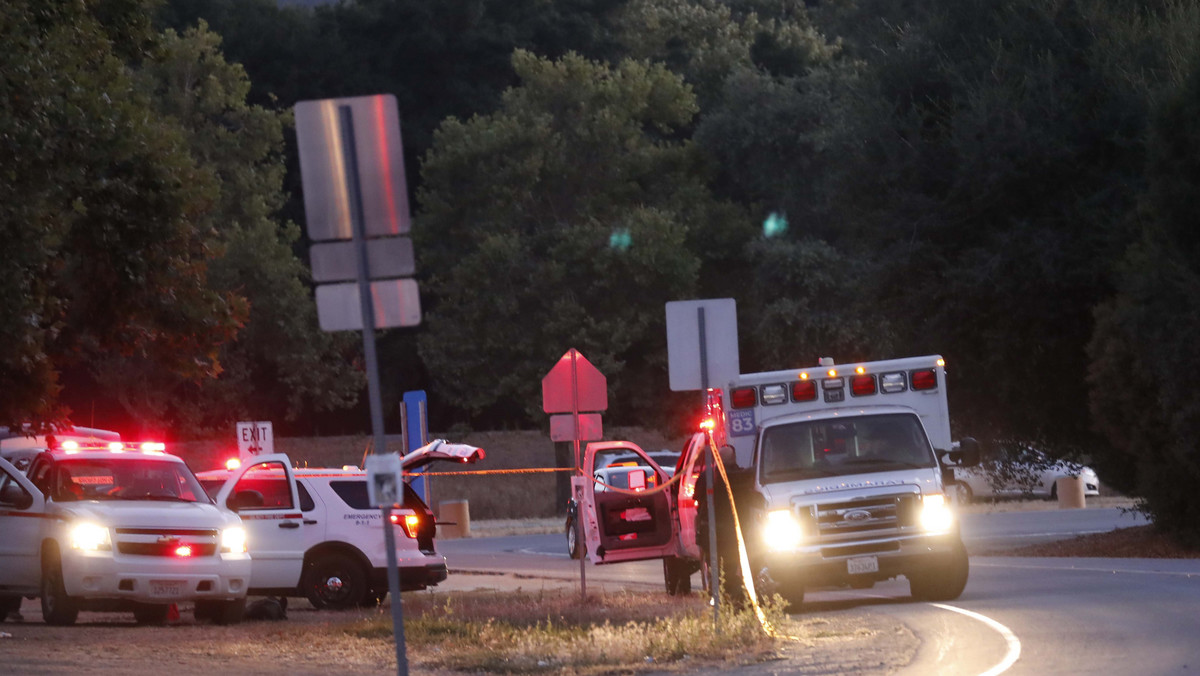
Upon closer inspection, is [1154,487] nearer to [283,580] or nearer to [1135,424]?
[1135,424]

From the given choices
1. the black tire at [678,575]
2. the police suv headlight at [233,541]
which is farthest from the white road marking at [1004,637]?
the police suv headlight at [233,541]

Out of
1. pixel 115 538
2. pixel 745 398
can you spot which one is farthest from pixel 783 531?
pixel 115 538

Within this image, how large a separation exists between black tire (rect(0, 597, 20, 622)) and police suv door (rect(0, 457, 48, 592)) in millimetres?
844

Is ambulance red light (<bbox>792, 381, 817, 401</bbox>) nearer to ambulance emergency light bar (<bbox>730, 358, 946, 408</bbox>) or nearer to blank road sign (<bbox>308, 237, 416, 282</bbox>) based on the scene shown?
ambulance emergency light bar (<bbox>730, 358, 946, 408</bbox>)

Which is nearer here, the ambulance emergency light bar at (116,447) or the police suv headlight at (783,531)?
the police suv headlight at (783,531)

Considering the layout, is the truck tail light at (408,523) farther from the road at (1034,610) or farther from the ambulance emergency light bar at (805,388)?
the ambulance emergency light bar at (805,388)

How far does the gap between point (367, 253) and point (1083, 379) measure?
1986 cm

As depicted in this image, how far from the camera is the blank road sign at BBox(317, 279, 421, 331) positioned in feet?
29.4

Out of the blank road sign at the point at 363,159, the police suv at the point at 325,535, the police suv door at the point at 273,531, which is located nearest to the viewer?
the blank road sign at the point at 363,159

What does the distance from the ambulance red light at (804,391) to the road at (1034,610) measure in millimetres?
A: 2378

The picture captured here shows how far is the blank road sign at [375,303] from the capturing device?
897 centimetres

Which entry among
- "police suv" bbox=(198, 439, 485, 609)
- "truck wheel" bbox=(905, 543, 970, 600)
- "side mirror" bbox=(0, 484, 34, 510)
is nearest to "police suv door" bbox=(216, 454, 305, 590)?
"police suv" bbox=(198, 439, 485, 609)

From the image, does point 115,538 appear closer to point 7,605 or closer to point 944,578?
point 7,605

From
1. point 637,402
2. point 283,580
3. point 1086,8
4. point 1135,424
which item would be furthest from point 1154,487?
point 637,402
